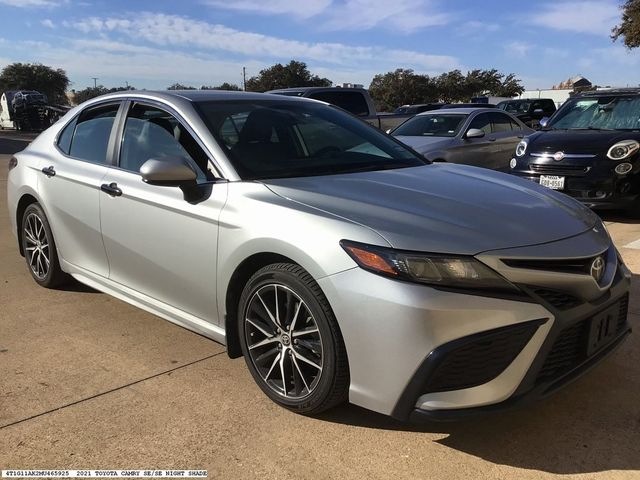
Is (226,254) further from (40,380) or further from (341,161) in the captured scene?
(40,380)

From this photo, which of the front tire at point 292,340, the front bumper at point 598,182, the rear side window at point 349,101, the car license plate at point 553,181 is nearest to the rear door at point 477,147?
the car license plate at point 553,181

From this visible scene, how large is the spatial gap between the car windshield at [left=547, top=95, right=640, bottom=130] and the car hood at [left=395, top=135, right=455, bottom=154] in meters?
1.50

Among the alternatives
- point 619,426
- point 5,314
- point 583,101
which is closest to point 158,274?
point 5,314

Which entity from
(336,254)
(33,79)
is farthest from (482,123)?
(33,79)

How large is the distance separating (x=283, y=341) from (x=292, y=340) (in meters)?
0.07

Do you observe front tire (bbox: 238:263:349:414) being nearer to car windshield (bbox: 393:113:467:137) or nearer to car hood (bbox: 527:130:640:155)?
car hood (bbox: 527:130:640:155)

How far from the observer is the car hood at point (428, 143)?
29.7 feet

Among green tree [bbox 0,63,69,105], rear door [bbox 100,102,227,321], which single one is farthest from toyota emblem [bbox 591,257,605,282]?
green tree [bbox 0,63,69,105]

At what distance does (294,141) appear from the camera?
3.63m

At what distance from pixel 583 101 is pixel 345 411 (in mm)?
7387

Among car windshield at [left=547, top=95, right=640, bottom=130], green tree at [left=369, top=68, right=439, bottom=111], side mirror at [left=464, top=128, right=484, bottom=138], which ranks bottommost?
side mirror at [left=464, top=128, right=484, bottom=138]

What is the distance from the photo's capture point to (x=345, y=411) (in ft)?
9.63

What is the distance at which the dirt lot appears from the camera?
8.24ft

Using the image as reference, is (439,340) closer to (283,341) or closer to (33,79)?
(283,341)
